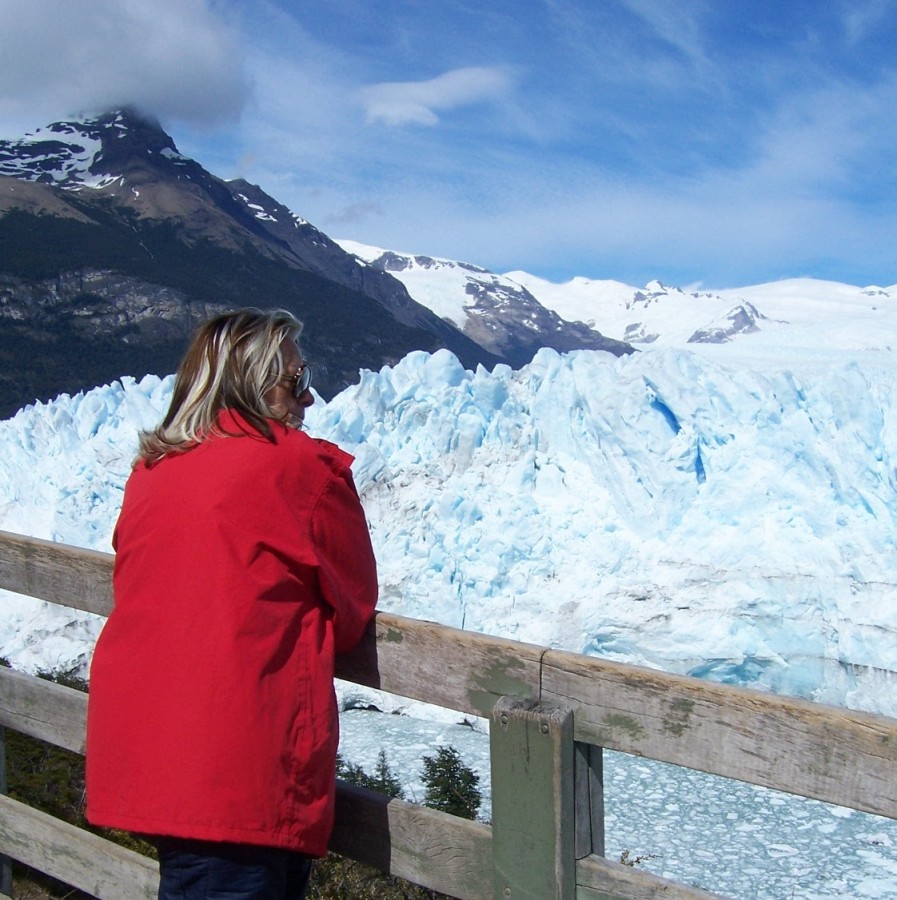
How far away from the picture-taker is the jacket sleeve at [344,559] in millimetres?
1203

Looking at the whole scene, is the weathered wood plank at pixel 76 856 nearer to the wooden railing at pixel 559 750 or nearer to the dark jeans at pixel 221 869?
the wooden railing at pixel 559 750

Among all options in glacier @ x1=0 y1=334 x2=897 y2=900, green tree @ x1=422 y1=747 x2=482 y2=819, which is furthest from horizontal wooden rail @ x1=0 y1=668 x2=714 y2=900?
glacier @ x1=0 y1=334 x2=897 y2=900

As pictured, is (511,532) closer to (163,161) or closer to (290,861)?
(290,861)

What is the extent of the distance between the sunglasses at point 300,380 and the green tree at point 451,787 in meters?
3.67

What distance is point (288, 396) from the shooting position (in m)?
1.29

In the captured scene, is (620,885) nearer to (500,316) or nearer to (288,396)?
(288,396)

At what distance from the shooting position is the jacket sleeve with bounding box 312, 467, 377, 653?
3.95 ft

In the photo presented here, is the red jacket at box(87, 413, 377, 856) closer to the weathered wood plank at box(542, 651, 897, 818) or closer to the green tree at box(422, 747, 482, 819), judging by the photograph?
the weathered wood plank at box(542, 651, 897, 818)

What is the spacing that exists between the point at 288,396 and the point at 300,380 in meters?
0.03

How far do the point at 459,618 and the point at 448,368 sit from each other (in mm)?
3154

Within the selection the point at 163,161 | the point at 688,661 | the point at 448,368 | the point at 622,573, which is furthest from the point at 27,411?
the point at 163,161

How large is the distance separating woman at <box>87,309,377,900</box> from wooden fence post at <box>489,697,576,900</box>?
8.9 inches

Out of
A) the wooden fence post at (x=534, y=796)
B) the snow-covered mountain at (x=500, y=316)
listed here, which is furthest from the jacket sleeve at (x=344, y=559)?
the snow-covered mountain at (x=500, y=316)

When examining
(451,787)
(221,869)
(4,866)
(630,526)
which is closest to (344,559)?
(221,869)
